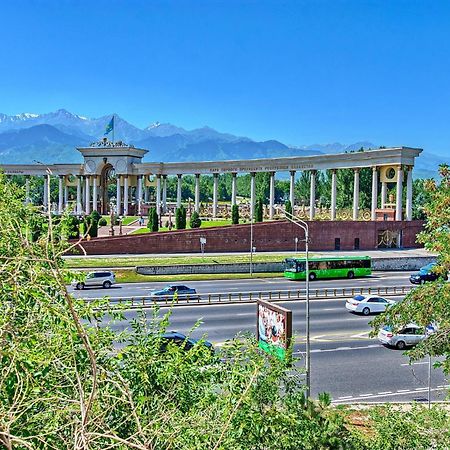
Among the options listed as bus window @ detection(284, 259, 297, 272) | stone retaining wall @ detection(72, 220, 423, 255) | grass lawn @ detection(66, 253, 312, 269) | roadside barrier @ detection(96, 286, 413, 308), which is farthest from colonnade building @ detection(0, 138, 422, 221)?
roadside barrier @ detection(96, 286, 413, 308)

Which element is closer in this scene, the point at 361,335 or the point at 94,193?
the point at 361,335

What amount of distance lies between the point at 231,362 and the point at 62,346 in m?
3.13

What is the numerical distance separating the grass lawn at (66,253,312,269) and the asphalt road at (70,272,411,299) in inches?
219

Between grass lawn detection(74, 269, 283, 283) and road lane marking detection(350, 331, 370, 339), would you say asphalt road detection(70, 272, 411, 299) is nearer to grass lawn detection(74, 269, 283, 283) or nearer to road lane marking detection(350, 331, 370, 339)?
grass lawn detection(74, 269, 283, 283)

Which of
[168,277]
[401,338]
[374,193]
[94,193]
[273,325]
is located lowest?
[401,338]

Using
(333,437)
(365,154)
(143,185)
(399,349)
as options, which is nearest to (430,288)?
(333,437)

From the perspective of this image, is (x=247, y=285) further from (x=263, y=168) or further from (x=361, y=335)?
(x=263, y=168)

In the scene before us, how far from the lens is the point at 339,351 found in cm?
2292

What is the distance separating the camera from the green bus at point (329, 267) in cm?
4300

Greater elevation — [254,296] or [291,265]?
[291,265]

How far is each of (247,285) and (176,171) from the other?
3647 cm

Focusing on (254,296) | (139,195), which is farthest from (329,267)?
(139,195)

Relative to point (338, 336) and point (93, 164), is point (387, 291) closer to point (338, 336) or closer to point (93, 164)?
point (338, 336)

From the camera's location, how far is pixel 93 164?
3068 inches
